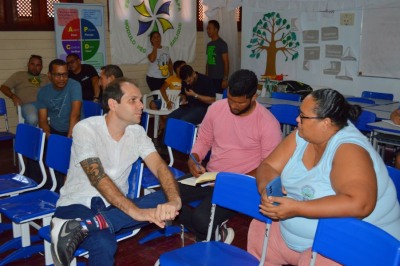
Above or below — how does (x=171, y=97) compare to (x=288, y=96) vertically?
below

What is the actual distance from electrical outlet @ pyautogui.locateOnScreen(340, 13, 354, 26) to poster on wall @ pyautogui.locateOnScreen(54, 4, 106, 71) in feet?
12.1

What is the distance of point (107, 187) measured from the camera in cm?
238

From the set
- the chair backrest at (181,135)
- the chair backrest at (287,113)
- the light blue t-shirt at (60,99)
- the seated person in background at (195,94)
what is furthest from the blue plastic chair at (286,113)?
the light blue t-shirt at (60,99)

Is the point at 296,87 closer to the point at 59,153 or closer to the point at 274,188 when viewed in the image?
the point at 59,153

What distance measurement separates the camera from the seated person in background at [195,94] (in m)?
5.75

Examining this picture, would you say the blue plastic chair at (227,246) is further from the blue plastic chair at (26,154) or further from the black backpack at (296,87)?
the black backpack at (296,87)

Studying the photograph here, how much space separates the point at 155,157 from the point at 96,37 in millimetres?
5312

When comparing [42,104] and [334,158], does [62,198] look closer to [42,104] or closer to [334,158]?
[334,158]

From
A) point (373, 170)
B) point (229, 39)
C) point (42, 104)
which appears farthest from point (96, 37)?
point (373, 170)

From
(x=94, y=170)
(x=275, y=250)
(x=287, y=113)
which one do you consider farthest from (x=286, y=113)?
(x=94, y=170)

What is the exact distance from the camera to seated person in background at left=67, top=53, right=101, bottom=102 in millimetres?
6254

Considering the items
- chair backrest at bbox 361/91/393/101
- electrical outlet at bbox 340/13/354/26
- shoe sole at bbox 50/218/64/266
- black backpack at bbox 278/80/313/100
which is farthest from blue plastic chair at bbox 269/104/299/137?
shoe sole at bbox 50/218/64/266

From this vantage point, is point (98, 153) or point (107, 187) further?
point (98, 153)

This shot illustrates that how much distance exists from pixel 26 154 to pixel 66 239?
1585 millimetres
